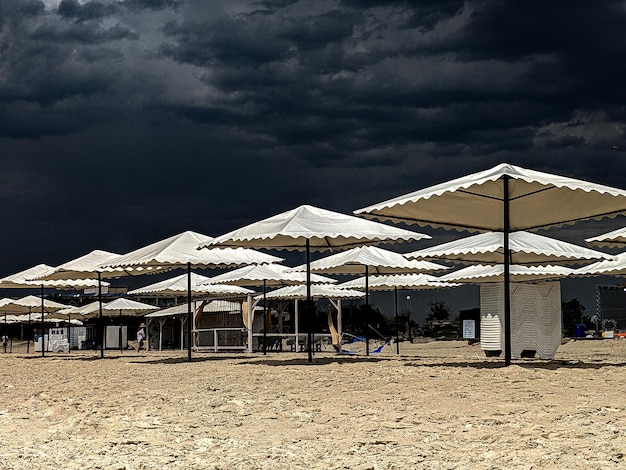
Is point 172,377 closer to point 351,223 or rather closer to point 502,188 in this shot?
point 351,223

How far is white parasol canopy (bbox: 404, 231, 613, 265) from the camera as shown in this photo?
14.6 meters

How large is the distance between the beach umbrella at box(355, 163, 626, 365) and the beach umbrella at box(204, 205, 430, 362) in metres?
0.77

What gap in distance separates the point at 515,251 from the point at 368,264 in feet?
14.7

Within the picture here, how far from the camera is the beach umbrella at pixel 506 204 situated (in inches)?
400

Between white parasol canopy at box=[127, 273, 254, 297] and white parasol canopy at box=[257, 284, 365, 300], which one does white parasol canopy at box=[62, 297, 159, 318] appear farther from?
white parasol canopy at box=[257, 284, 365, 300]

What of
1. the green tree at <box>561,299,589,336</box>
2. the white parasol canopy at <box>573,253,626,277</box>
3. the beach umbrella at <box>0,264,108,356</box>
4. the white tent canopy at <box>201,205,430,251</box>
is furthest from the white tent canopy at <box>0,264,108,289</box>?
the green tree at <box>561,299,589,336</box>

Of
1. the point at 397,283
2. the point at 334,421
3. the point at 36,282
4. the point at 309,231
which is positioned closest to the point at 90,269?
the point at 36,282

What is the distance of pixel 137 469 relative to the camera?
6113 millimetres

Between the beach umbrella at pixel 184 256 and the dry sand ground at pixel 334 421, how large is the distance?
4.11 m

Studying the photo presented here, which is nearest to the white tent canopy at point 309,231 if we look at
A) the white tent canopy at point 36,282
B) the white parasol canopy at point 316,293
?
the white tent canopy at point 36,282

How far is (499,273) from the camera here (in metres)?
16.2

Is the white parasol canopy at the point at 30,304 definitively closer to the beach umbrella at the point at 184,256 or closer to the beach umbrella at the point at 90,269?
the beach umbrella at the point at 90,269

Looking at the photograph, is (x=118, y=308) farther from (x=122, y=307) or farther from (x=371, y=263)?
(x=371, y=263)

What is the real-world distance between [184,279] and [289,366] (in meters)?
14.5
